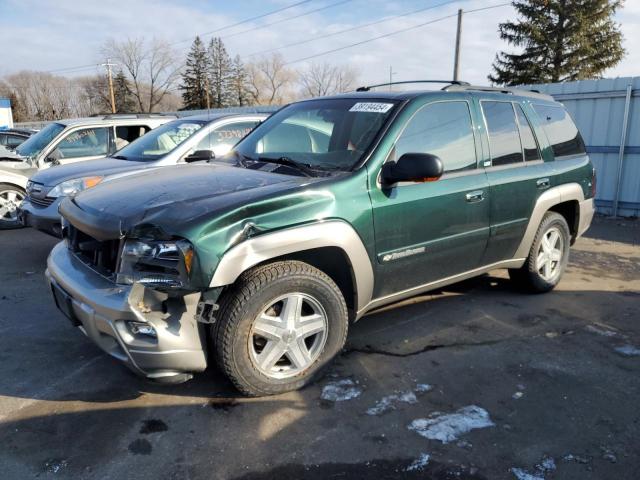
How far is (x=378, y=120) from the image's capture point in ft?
12.0

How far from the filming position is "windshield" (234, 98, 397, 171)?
3.60 metres

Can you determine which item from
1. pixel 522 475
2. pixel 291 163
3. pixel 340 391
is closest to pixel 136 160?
pixel 291 163

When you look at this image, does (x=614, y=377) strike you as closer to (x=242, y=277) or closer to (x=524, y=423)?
(x=524, y=423)

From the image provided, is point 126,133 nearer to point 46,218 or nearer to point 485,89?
point 46,218

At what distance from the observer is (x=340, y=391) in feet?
10.5

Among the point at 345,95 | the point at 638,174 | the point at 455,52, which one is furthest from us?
the point at 455,52

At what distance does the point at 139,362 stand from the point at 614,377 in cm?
305

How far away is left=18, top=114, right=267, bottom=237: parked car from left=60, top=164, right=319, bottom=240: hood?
2.13 meters

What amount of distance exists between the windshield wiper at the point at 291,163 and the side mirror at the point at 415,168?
0.53m

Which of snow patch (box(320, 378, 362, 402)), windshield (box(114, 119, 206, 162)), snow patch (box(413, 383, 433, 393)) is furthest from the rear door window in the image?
snow patch (box(413, 383, 433, 393))

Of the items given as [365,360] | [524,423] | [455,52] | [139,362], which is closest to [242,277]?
[139,362]

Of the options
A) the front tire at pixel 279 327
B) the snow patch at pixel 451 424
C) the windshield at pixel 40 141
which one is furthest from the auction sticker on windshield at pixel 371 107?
the windshield at pixel 40 141

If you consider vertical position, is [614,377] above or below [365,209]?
below

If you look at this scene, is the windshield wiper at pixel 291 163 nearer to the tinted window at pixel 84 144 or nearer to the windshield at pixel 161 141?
the windshield at pixel 161 141
